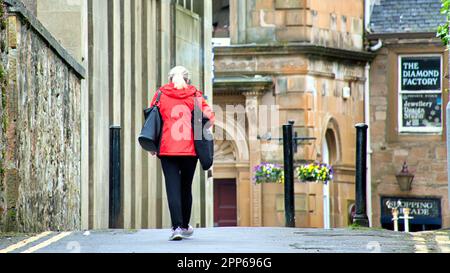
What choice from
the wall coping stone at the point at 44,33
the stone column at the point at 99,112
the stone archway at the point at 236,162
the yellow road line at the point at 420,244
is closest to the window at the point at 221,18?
the stone archway at the point at 236,162

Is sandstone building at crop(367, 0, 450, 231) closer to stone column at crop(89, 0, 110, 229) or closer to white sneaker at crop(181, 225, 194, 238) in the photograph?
stone column at crop(89, 0, 110, 229)

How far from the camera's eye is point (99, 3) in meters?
21.9

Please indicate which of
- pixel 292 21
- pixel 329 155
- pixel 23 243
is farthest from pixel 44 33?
pixel 329 155

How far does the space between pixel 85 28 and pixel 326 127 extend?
60.1 ft

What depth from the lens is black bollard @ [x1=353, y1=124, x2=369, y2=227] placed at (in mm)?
19078

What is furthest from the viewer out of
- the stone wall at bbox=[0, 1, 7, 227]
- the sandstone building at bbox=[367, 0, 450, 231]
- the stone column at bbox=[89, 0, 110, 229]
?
the sandstone building at bbox=[367, 0, 450, 231]

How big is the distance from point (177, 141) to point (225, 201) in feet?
79.6

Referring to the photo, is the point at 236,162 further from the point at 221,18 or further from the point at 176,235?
the point at 176,235

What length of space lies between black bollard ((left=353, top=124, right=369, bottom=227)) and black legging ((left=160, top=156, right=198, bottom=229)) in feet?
14.0

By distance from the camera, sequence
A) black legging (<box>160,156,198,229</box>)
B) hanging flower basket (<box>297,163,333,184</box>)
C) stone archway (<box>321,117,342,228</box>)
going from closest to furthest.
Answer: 1. black legging (<box>160,156,198,229</box>)
2. hanging flower basket (<box>297,163,333,184</box>)
3. stone archway (<box>321,117,342,228</box>)

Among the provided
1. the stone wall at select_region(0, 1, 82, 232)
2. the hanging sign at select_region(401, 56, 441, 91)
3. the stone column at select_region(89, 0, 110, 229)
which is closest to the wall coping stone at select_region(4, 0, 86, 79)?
the stone wall at select_region(0, 1, 82, 232)

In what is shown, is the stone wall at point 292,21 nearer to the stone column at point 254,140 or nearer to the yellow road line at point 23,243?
the stone column at point 254,140

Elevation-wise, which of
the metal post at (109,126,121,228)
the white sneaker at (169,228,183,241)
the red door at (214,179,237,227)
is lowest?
the red door at (214,179,237,227)
